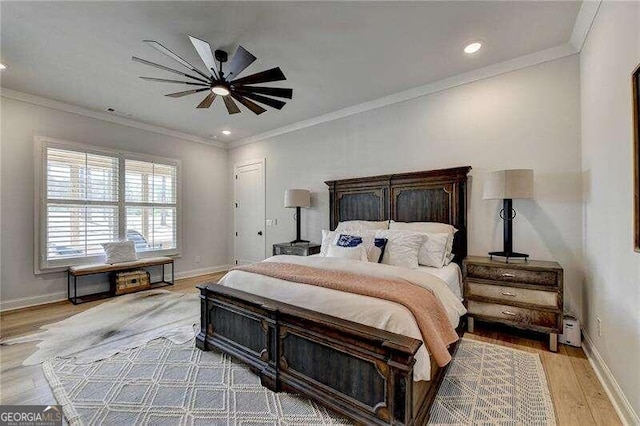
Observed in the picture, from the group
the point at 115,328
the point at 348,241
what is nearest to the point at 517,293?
the point at 348,241

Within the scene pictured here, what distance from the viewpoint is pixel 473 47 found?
2912mm

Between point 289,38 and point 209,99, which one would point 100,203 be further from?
point 289,38

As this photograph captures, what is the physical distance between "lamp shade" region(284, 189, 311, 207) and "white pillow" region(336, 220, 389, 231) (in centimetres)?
87

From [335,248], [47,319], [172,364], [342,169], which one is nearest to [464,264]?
[335,248]

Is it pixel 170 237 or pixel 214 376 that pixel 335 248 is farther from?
pixel 170 237

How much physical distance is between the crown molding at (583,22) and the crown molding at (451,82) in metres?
0.11

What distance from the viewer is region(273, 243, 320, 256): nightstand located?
4444 mm

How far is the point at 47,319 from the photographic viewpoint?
139 inches

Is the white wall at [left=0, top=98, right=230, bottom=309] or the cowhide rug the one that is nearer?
the cowhide rug

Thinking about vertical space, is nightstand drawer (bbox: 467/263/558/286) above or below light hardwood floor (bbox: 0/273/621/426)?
above

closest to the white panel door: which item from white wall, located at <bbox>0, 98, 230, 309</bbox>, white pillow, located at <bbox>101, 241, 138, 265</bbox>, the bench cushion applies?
white wall, located at <bbox>0, 98, 230, 309</bbox>

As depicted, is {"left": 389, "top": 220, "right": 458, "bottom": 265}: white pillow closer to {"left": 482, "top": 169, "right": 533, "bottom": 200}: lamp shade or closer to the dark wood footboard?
{"left": 482, "top": 169, "right": 533, "bottom": 200}: lamp shade

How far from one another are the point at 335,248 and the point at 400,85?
231 centimetres

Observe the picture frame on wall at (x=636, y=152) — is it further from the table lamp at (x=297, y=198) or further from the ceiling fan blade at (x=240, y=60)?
the table lamp at (x=297, y=198)
